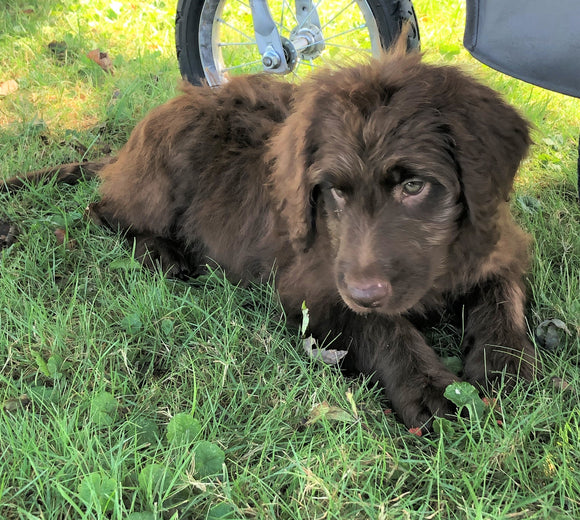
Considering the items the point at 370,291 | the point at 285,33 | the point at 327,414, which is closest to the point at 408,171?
the point at 370,291

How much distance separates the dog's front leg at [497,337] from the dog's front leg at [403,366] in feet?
0.40

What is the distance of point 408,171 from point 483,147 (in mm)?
253

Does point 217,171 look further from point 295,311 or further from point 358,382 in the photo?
point 358,382

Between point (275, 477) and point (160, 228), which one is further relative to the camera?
point (160, 228)

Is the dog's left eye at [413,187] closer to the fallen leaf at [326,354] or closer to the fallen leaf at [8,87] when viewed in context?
the fallen leaf at [326,354]

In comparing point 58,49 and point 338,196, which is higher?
point 338,196

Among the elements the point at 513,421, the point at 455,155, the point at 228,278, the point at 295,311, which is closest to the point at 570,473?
the point at 513,421

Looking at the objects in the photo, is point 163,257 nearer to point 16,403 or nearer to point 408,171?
point 16,403

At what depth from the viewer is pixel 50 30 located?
518 cm

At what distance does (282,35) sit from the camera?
396 centimetres

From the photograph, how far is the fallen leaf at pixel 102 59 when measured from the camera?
4.59 meters

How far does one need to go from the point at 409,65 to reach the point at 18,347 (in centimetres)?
167

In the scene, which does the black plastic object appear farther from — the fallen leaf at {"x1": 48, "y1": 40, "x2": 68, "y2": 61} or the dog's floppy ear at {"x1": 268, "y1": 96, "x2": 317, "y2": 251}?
the fallen leaf at {"x1": 48, "y1": 40, "x2": 68, "y2": 61}

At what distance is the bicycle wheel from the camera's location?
10.4 ft
